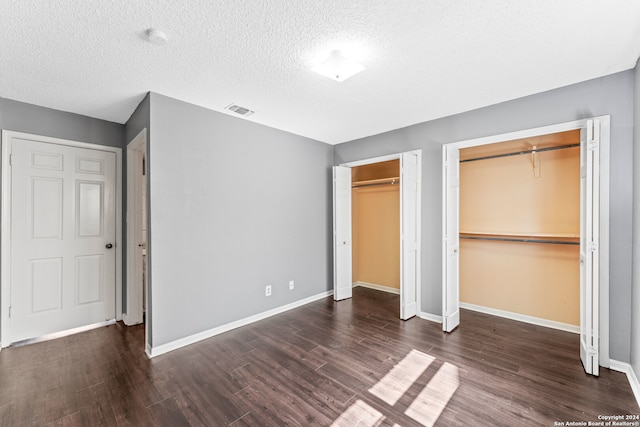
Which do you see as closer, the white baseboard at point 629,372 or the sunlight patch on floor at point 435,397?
the sunlight patch on floor at point 435,397

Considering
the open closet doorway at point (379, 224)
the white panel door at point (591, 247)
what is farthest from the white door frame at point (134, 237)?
the white panel door at point (591, 247)

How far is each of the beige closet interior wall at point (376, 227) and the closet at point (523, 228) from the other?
3.51 ft

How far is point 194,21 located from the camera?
1.73 meters

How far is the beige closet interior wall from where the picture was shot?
475 cm

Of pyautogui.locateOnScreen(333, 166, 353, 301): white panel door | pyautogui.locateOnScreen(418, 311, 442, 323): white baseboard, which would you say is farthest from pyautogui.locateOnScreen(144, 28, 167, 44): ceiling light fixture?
pyautogui.locateOnScreen(418, 311, 442, 323): white baseboard

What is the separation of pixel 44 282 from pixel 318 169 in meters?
3.75

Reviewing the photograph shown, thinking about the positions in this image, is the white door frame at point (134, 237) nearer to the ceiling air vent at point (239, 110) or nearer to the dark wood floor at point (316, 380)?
the dark wood floor at point (316, 380)

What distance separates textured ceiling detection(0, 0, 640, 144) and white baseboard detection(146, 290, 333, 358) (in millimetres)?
2550

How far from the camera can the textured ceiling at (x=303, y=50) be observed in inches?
64.9

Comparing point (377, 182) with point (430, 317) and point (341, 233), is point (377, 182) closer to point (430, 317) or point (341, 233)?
point (341, 233)

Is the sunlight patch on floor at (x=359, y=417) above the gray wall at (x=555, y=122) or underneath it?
underneath

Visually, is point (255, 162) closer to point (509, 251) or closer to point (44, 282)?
point (44, 282)

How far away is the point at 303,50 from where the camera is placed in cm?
204

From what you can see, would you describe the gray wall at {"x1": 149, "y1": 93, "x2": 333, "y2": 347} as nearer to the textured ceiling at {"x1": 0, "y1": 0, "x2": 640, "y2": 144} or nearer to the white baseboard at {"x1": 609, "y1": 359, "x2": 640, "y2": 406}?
the textured ceiling at {"x1": 0, "y1": 0, "x2": 640, "y2": 144}
